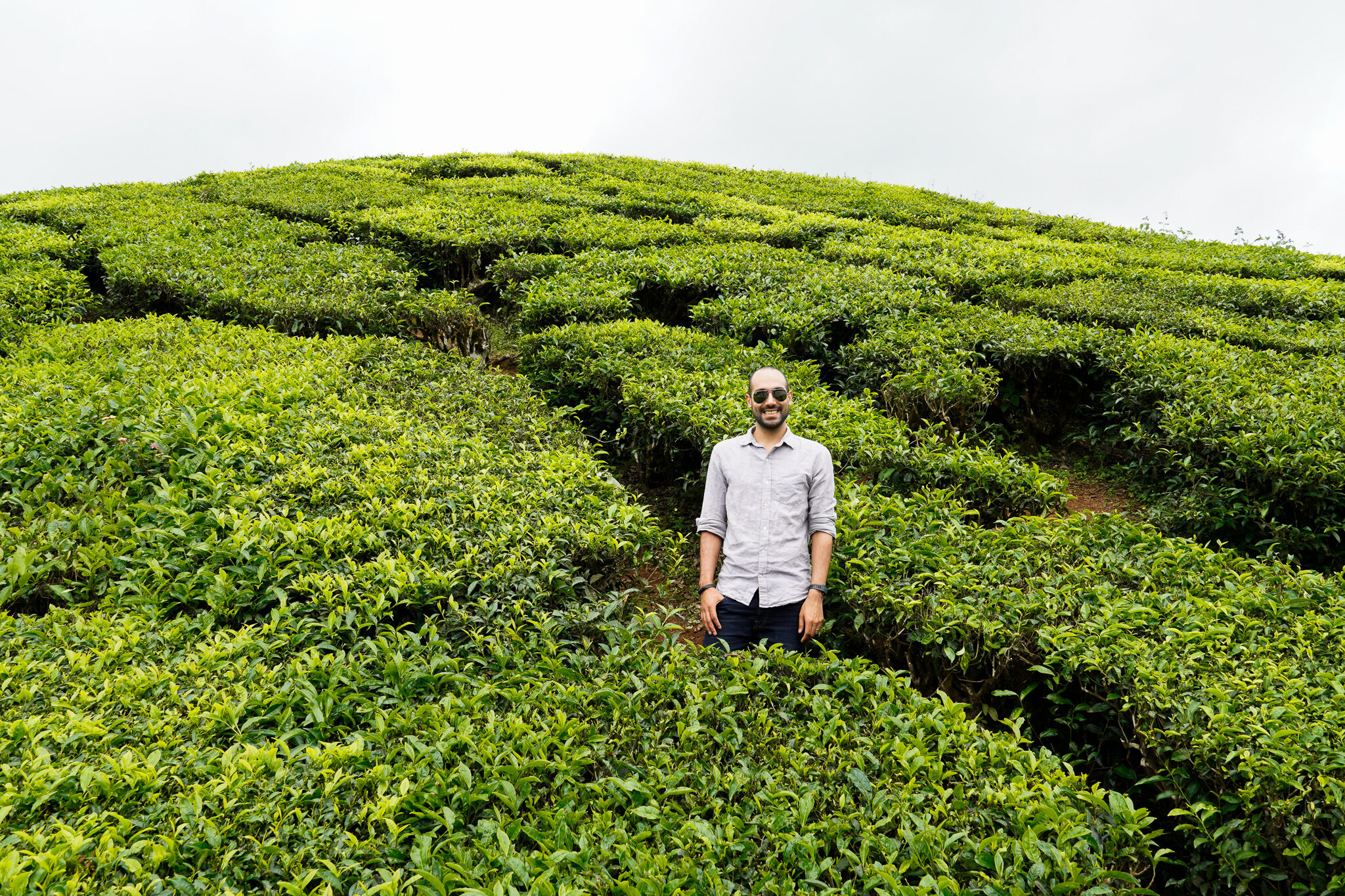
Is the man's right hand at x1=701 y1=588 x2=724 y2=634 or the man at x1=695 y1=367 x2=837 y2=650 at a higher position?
the man at x1=695 y1=367 x2=837 y2=650

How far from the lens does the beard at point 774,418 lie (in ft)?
13.3

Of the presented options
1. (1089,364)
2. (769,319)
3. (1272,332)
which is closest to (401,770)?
(769,319)

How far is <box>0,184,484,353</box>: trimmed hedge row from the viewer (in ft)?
26.3

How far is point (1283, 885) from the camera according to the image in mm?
2789

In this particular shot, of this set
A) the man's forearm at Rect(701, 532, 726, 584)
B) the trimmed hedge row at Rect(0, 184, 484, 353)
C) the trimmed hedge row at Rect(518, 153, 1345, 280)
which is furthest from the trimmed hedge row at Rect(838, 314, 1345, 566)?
the trimmed hedge row at Rect(0, 184, 484, 353)

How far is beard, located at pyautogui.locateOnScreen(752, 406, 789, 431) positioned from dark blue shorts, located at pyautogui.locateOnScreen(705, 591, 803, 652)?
0.92m

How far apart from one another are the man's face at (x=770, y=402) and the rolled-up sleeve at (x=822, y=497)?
0.31 m

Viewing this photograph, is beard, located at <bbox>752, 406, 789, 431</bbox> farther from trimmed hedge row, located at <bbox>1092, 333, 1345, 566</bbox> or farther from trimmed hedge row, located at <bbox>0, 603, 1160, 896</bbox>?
trimmed hedge row, located at <bbox>1092, 333, 1345, 566</bbox>

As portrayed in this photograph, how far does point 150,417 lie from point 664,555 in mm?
3881

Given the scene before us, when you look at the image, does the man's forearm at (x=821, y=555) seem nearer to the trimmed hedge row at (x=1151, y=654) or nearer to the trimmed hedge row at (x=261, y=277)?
the trimmed hedge row at (x=1151, y=654)

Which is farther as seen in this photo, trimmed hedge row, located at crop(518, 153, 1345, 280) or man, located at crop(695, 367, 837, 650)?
trimmed hedge row, located at crop(518, 153, 1345, 280)

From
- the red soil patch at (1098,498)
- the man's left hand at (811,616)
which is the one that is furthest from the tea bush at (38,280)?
the red soil patch at (1098,498)

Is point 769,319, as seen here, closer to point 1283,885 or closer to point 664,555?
point 664,555

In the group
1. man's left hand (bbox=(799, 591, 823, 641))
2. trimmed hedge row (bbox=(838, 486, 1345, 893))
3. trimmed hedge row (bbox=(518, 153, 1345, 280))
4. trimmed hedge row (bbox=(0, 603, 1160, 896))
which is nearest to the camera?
trimmed hedge row (bbox=(0, 603, 1160, 896))
